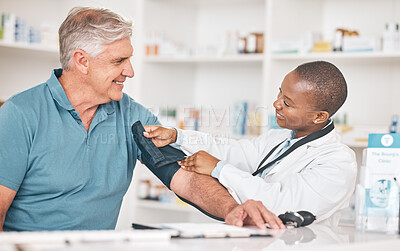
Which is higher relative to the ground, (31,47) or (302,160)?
(31,47)

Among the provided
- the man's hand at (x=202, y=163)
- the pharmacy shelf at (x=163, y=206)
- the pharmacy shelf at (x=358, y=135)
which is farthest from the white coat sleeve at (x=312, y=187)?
the pharmacy shelf at (x=163, y=206)

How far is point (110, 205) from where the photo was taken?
6.11ft

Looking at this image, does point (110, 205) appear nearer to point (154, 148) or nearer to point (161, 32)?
point (154, 148)

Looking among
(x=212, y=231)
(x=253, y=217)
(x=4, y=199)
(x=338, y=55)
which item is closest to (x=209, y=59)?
(x=338, y=55)

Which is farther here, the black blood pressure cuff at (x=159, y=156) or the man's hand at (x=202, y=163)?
the black blood pressure cuff at (x=159, y=156)

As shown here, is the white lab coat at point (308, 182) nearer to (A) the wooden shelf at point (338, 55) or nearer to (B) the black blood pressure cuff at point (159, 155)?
(B) the black blood pressure cuff at point (159, 155)

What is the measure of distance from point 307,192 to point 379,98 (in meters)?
1.92

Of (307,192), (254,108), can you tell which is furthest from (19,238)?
(254,108)

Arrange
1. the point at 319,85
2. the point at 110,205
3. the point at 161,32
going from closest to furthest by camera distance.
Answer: the point at 319,85
the point at 110,205
the point at 161,32

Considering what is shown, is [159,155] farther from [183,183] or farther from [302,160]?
[302,160]


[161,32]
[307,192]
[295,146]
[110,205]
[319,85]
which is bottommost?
[110,205]

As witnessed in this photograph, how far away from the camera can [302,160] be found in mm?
1706

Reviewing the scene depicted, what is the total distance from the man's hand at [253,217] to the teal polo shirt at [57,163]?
55 cm

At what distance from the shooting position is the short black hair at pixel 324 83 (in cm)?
171
